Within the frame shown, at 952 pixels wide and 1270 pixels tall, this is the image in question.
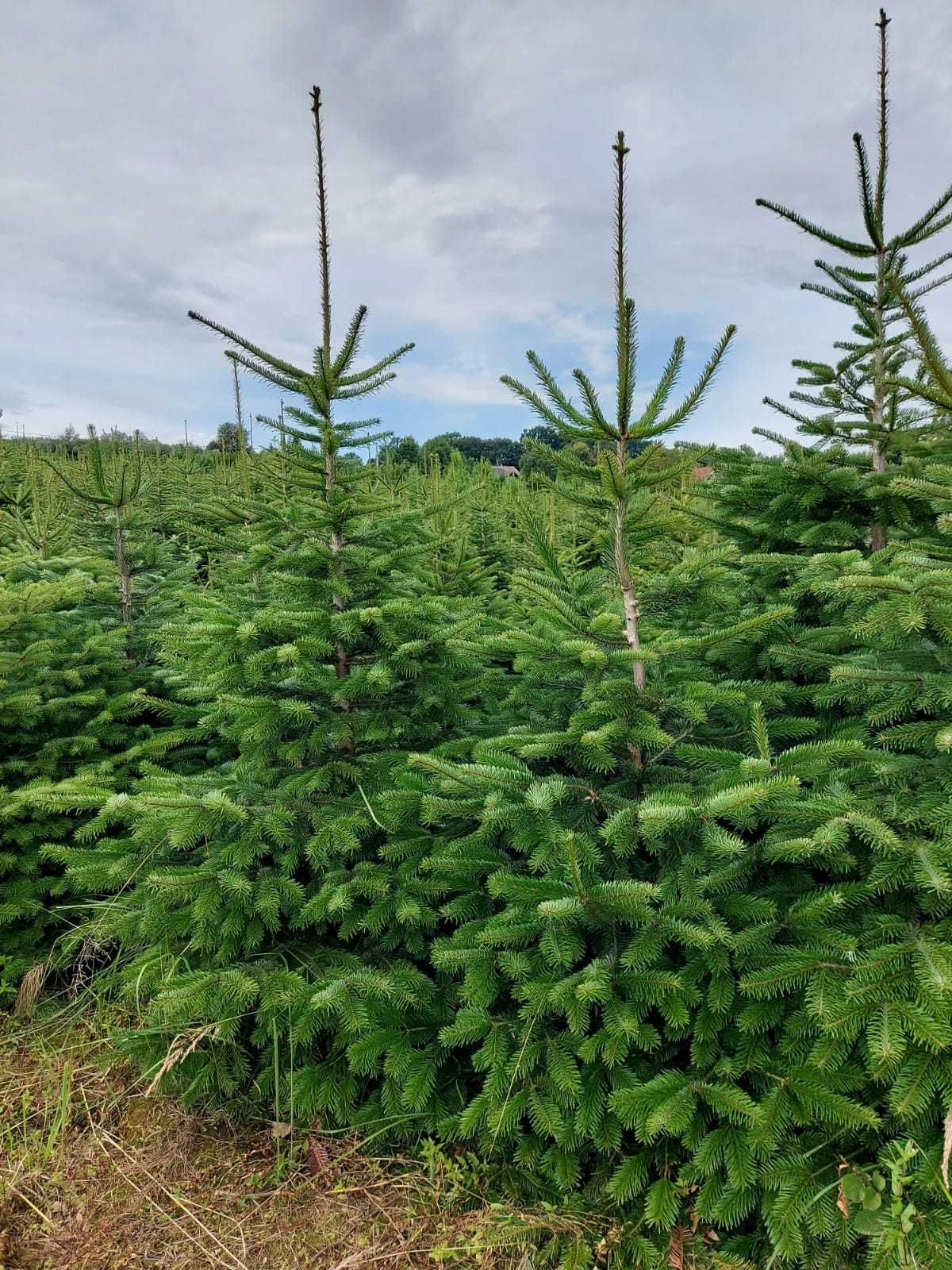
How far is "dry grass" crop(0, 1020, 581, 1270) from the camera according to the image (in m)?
2.25

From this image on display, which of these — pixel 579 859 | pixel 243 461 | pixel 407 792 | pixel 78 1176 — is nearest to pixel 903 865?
pixel 579 859

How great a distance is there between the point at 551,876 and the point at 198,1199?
70.7 inches

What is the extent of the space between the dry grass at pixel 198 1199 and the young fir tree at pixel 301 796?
0.20m

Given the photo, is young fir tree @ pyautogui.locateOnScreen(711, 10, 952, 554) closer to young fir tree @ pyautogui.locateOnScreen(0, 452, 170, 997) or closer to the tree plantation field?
the tree plantation field

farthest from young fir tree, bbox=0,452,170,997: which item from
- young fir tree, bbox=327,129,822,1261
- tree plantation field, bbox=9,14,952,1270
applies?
young fir tree, bbox=327,129,822,1261

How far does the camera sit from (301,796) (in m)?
2.84

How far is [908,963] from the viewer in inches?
72.5

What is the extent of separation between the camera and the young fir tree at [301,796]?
8.54 feet

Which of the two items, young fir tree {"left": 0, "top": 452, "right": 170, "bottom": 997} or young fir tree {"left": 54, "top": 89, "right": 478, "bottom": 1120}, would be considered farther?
young fir tree {"left": 0, "top": 452, "right": 170, "bottom": 997}

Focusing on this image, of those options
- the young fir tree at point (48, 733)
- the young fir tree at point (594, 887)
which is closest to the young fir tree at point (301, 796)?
the young fir tree at point (594, 887)

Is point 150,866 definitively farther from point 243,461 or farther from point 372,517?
point 243,461

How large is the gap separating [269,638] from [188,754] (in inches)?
62.7

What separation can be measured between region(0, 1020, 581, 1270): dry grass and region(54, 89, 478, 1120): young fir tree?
0.67 feet

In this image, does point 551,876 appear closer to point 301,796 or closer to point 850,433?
point 301,796
